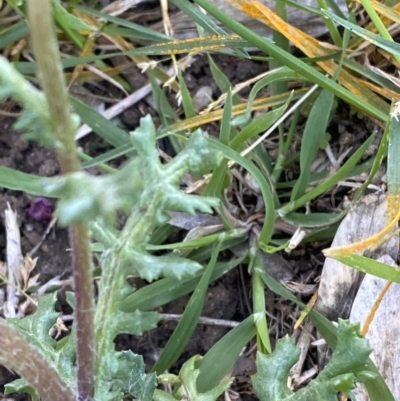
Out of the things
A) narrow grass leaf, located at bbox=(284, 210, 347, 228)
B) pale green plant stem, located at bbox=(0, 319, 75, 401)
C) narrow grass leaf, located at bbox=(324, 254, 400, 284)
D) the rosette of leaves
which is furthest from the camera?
narrow grass leaf, located at bbox=(284, 210, 347, 228)

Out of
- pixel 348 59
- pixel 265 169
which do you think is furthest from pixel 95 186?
pixel 348 59

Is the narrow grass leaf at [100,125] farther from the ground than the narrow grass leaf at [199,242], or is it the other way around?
the narrow grass leaf at [100,125]

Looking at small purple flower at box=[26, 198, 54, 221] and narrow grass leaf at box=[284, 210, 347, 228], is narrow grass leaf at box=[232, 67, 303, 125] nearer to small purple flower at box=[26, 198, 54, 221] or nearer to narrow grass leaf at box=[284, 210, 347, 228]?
narrow grass leaf at box=[284, 210, 347, 228]

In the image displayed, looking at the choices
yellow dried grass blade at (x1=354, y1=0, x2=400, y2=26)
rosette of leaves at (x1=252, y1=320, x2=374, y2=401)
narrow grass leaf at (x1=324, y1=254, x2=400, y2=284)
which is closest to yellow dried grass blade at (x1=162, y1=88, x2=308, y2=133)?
yellow dried grass blade at (x1=354, y1=0, x2=400, y2=26)

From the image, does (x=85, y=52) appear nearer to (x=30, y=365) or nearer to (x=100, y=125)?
(x=100, y=125)

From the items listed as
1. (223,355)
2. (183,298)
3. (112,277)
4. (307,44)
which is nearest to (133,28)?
(307,44)

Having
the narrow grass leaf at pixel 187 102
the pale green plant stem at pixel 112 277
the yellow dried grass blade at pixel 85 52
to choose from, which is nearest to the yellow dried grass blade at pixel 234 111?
the narrow grass leaf at pixel 187 102

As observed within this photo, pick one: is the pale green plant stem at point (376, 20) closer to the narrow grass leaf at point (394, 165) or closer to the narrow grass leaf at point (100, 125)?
the narrow grass leaf at point (394, 165)
